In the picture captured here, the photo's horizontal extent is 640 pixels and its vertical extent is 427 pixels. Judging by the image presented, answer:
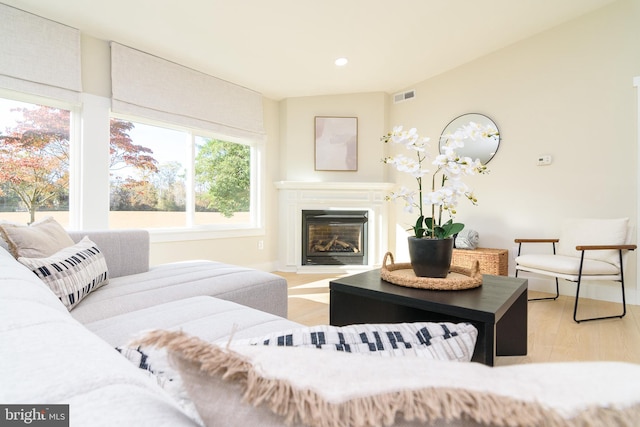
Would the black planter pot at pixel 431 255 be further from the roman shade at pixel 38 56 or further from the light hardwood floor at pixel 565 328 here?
the roman shade at pixel 38 56

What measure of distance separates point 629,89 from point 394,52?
7.42ft

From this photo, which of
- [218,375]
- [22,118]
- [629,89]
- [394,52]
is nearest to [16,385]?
[218,375]

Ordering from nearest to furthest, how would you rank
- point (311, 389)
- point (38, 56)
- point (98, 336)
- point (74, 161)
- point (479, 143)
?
1. point (311, 389)
2. point (98, 336)
3. point (38, 56)
4. point (74, 161)
5. point (479, 143)

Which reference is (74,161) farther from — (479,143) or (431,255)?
(479,143)

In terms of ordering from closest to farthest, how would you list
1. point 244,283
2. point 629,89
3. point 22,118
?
point 244,283
point 22,118
point 629,89

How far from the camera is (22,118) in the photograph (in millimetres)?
2646

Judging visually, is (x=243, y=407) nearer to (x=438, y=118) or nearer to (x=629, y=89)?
(x=629, y=89)

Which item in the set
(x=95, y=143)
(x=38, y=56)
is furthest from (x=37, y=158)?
(x=38, y=56)

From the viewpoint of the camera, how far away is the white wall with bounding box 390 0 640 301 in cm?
315

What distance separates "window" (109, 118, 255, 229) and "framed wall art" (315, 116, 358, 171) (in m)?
1.00

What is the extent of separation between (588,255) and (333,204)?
9.11ft

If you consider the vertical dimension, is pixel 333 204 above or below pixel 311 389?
above

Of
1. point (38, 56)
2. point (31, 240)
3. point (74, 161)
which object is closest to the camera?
point (31, 240)

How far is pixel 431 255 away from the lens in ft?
5.33
